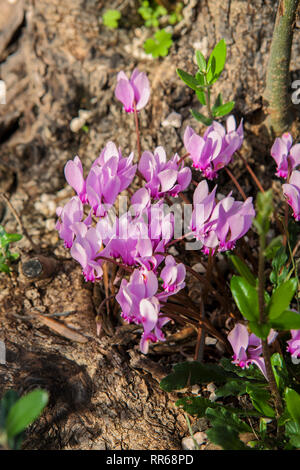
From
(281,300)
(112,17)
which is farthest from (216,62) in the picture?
(112,17)

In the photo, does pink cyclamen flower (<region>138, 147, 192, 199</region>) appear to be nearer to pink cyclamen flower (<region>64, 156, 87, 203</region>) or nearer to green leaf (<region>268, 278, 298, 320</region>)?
pink cyclamen flower (<region>64, 156, 87, 203</region>)

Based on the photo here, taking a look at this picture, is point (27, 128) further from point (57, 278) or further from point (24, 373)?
point (24, 373)

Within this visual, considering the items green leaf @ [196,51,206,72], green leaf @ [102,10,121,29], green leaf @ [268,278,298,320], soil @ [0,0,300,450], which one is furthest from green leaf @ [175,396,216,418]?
green leaf @ [102,10,121,29]

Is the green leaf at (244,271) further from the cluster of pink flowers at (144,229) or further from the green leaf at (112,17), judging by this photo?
the green leaf at (112,17)

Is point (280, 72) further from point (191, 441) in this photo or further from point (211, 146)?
point (191, 441)

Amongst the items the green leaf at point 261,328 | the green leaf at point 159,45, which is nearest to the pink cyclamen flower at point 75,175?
the green leaf at point 261,328
